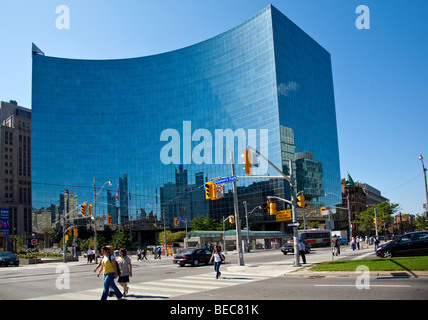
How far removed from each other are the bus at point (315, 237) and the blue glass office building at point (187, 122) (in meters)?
25.6

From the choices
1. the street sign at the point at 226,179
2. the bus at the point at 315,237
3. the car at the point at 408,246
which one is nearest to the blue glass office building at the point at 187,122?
the bus at the point at 315,237

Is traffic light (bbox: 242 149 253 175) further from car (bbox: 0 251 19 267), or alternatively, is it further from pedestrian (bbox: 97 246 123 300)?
car (bbox: 0 251 19 267)

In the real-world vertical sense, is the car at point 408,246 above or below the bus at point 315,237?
above

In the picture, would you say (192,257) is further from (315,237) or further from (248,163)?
(315,237)

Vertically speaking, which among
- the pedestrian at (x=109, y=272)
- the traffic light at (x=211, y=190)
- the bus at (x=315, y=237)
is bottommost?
the bus at (x=315, y=237)

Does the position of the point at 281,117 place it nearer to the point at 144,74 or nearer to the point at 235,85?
the point at 235,85

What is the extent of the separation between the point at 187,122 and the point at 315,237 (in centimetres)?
6321

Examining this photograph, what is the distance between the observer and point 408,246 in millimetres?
25312

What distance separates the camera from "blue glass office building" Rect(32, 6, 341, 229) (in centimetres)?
9619

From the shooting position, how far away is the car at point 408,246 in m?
24.5

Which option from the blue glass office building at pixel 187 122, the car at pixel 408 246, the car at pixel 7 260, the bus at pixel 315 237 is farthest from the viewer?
the blue glass office building at pixel 187 122

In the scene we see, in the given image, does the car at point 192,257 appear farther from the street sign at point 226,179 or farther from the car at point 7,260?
the car at point 7,260

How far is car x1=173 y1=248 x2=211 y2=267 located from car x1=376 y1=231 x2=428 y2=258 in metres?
14.6
